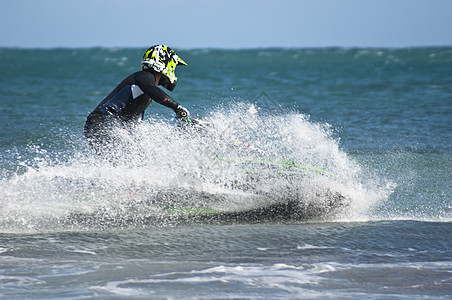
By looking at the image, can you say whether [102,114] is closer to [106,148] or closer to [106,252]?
[106,148]

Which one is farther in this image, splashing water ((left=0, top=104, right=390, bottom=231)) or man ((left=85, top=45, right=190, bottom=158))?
man ((left=85, top=45, right=190, bottom=158))

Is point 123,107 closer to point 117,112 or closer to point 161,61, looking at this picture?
point 117,112

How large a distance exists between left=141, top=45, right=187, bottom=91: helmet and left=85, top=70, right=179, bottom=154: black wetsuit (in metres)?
0.10

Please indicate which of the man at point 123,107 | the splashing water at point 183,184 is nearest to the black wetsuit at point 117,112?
the man at point 123,107

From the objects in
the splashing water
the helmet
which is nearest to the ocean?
the splashing water

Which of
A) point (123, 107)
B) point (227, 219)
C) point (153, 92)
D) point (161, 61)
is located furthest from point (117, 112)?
point (227, 219)

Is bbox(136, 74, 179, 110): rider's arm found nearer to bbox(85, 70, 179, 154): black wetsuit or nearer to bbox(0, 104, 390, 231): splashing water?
bbox(85, 70, 179, 154): black wetsuit

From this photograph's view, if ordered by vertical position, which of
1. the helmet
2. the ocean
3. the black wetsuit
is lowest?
the ocean

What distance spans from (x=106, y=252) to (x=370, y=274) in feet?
6.62

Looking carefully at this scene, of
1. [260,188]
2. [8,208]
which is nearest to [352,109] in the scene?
[260,188]

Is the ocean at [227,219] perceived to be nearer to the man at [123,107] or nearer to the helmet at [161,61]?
the man at [123,107]

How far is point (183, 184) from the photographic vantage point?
225 inches

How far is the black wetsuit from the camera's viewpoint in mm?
5688

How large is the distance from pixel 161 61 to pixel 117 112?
656mm
